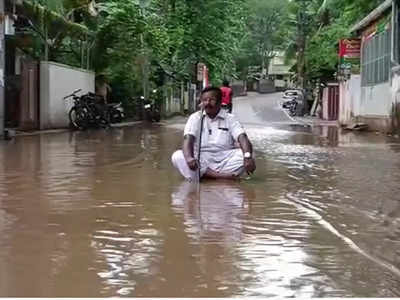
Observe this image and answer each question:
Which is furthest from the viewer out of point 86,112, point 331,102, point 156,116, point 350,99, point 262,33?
point 262,33

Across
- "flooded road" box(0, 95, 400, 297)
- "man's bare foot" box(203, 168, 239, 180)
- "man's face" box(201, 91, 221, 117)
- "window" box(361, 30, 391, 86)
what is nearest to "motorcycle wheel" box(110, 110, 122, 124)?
"window" box(361, 30, 391, 86)

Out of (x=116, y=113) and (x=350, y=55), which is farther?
(x=350, y=55)

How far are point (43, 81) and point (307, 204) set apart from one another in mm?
14415

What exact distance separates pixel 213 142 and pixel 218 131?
0.49 ft

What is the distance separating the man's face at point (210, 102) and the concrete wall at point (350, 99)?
18650 mm

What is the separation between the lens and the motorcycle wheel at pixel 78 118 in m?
20.8

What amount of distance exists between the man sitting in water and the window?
14180 millimetres

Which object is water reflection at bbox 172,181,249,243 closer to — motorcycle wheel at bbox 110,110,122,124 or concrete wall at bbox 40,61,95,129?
concrete wall at bbox 40,61,95,129

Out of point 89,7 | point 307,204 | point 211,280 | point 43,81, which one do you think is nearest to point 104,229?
point 211,280

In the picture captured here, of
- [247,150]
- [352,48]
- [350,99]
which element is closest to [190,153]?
[247,150]

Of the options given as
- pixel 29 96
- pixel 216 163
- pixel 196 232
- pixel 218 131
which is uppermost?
pixel 29 96

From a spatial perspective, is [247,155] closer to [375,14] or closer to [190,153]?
[190,153]

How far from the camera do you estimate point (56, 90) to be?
20812 mm

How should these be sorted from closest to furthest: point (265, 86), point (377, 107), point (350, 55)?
point (377, 107)
point (350, 55)
point (265, 86)
